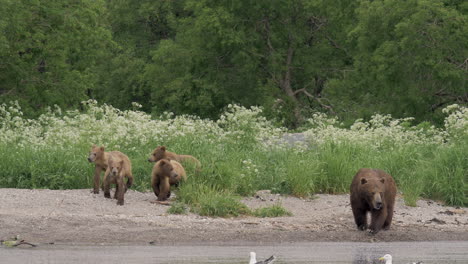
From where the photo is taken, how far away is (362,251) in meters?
13.1

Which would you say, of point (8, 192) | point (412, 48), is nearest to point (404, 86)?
point (412, 48)

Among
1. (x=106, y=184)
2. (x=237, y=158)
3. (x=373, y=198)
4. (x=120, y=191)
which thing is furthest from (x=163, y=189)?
(x=373, y=198)

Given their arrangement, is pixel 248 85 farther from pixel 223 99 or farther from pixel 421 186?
pixel 421 186

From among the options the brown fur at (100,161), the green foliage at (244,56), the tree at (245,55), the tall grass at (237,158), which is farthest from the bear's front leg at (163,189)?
the tree at (245,55)

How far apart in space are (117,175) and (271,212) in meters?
2.85

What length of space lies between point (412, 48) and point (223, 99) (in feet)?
43.8

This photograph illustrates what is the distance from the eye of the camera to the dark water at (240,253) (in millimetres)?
11867

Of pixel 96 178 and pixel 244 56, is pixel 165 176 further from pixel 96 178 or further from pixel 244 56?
pixel 244 56

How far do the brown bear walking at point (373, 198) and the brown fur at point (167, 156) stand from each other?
4.07 m

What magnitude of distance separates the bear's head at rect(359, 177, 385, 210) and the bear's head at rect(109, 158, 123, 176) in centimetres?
457

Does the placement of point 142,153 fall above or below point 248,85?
below

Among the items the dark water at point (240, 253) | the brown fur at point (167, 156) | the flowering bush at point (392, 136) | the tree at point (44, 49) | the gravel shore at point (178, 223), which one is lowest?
the dark water at point (240, 253)

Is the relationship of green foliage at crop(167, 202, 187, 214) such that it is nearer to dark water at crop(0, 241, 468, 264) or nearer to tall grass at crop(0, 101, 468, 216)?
tall grass at crop(0, 101, 468, 216)

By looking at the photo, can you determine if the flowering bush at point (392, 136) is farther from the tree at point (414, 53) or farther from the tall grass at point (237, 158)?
the tree at point (414, 53)
